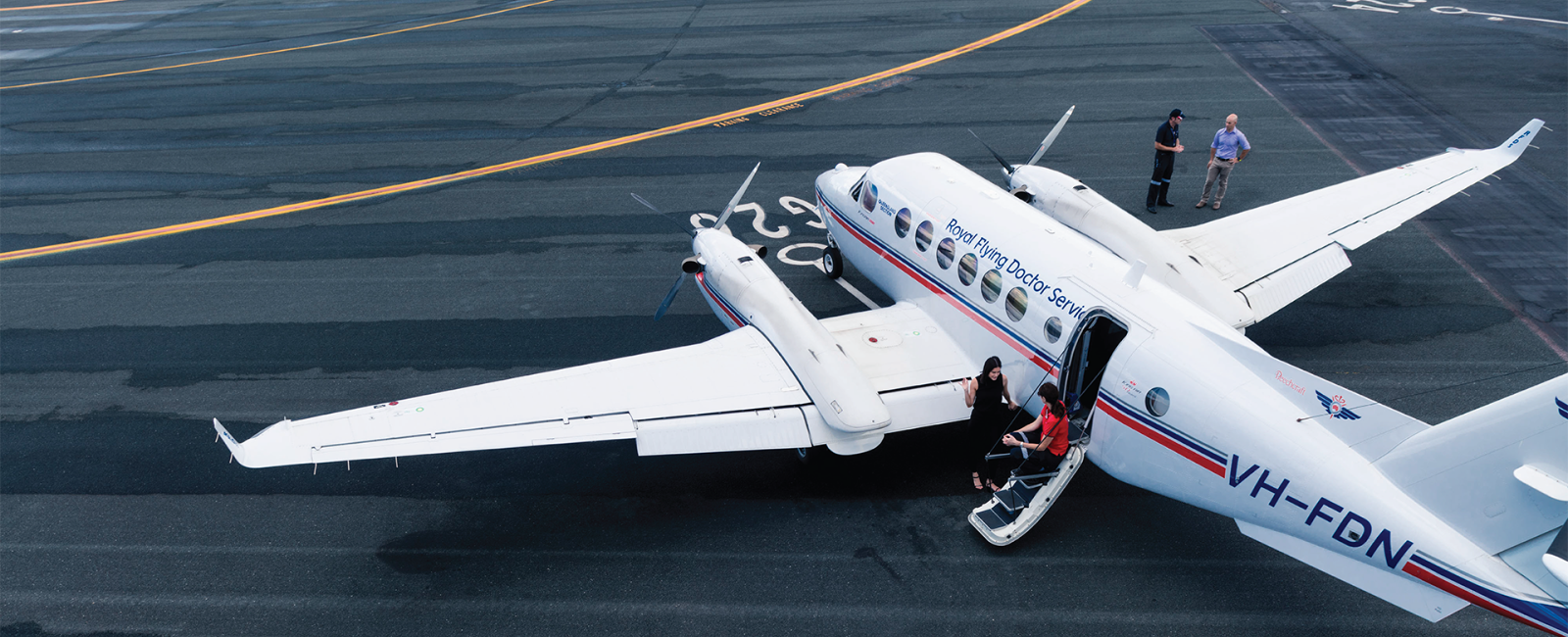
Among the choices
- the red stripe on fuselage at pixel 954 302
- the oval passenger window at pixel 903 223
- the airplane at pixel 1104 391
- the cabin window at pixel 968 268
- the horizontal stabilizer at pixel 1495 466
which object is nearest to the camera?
the horizontal stabilizer at pixel 1495 466

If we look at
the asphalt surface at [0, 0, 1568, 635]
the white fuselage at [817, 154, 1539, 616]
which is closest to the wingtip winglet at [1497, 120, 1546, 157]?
the asphalt surface at [0, 0, 1568, 635]

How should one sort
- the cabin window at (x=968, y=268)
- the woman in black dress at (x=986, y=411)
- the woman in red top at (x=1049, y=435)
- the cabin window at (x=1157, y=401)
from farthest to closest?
the cabin window at (x=968, y=268), the woman in black dress at (x=986, y=411), the woman in red top at (x=1049, y=435), the cabin window at (x=1157, y=401)

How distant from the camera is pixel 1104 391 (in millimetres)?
11102

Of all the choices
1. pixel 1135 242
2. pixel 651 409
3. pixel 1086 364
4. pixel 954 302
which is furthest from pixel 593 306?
pixel 1135 242

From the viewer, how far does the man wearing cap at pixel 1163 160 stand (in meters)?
18.6

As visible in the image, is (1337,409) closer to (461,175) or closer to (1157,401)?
(1157,401)

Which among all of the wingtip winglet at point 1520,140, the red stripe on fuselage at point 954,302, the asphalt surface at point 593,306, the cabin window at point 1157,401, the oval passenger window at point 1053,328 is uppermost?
the wingtip winglet at point 1520,140

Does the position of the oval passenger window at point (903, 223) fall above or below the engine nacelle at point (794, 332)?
above

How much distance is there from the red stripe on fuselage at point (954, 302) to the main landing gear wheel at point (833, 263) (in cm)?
107

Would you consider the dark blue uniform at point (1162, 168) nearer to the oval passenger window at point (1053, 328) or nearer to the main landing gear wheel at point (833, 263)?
the main landing gear wheel at point (833, 263)

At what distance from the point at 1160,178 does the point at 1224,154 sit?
1.31 meters

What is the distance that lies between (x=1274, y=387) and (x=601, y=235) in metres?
14.2

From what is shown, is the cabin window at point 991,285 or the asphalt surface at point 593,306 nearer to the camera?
the asphalt surface at point 593,306

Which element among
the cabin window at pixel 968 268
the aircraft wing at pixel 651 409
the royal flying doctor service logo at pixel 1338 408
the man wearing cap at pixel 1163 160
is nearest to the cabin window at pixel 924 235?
the cabin window at pixel 968 268
